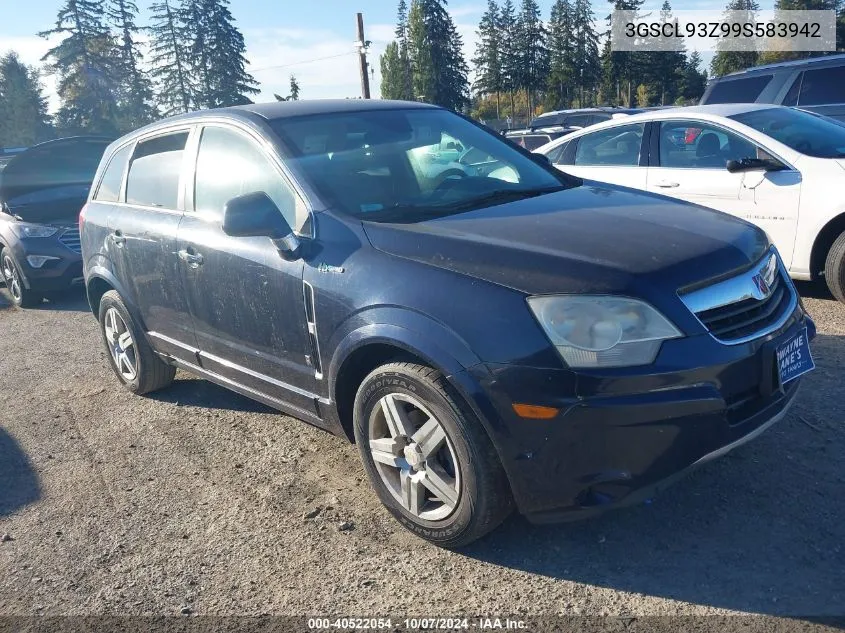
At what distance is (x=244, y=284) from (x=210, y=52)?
206ft

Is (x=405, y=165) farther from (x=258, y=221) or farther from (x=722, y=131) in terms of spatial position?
(x=722, y=131)

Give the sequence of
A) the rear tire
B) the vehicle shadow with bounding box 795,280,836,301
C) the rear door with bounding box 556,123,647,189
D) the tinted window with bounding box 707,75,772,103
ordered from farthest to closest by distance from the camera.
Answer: the tinted window with bounding box 707,75,772,103, the rear door with bounding box 556,123,647,189, the vehicle shadow with bounding box 795,280,836,301, the rear tire

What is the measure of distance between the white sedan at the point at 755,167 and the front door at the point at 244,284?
12.8 feet

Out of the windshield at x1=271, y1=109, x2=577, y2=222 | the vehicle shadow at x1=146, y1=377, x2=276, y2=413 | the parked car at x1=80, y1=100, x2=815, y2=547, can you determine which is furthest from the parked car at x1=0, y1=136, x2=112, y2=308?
the windshield at x1=271, y1=109, x2=577, y2=222

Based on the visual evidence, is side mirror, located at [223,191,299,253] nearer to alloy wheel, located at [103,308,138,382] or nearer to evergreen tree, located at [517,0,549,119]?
alloy wheel, located at [103,308,138,382]

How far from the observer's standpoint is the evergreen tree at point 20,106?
205 feet

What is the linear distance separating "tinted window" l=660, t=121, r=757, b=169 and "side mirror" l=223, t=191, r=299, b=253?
4210mm

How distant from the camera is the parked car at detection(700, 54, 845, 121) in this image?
9.55m

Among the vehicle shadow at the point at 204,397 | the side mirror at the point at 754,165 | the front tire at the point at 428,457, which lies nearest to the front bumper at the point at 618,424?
the front tire at the point at 428,457

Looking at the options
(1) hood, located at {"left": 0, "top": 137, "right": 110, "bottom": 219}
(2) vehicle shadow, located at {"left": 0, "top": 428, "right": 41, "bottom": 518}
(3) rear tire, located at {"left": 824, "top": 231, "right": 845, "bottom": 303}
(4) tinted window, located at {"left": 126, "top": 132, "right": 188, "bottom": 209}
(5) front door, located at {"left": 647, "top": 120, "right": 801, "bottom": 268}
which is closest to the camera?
(2) vehicle shadow, located at {"left": 0, "top": 428, "right": 41, "bottom": 518}

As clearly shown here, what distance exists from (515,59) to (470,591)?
8203cm

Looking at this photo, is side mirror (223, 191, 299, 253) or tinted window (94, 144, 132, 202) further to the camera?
tinted window (94, 144, 132, 202)

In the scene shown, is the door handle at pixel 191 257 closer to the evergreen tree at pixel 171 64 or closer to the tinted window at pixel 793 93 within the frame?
the tinted window at pixel 793 93

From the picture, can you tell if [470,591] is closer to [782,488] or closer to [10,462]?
[782,488]
